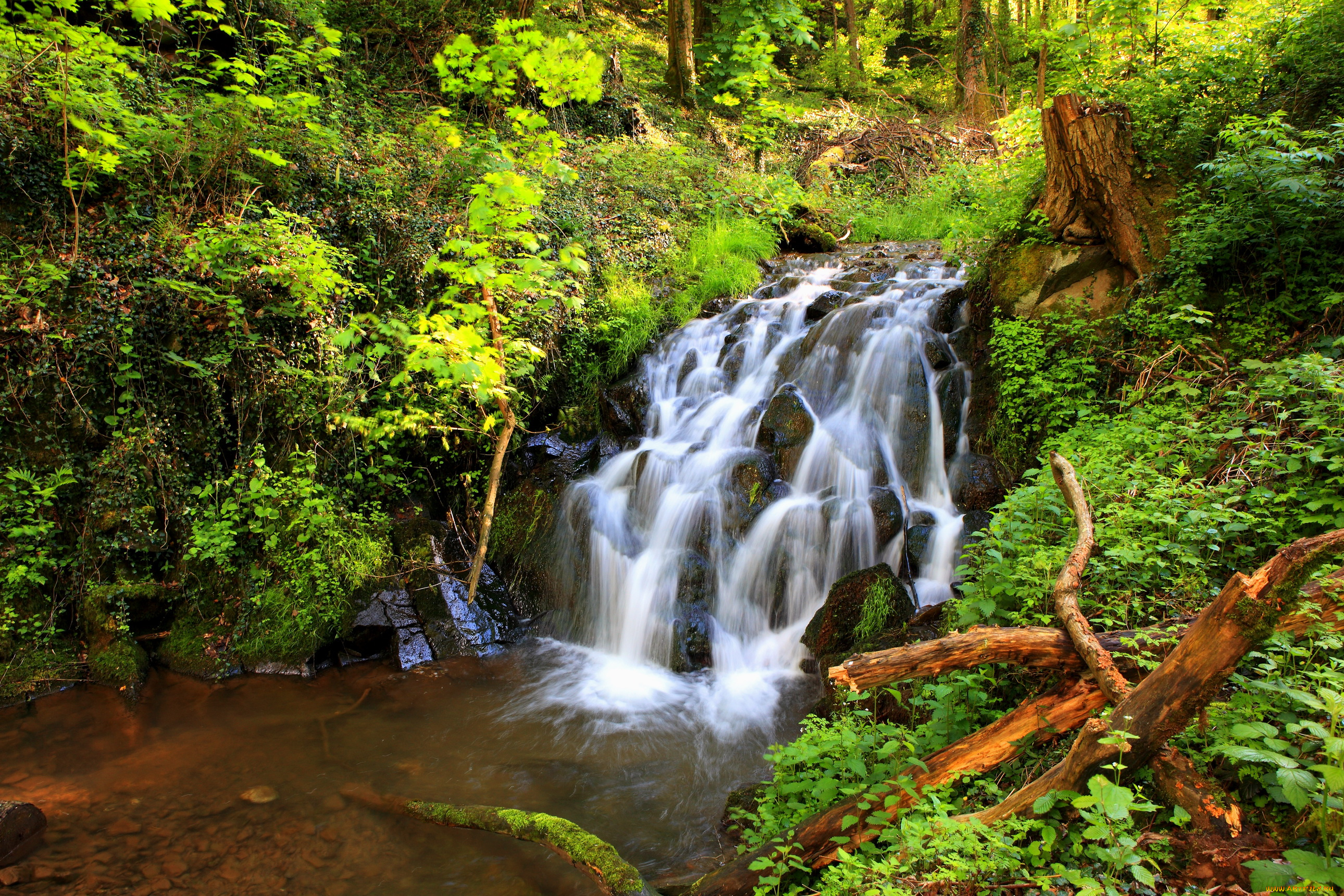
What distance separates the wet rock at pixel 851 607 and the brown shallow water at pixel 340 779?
59 centimetres

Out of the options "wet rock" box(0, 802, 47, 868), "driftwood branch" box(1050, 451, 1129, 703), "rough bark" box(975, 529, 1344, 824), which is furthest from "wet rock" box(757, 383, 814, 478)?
"wet rock" box(0, 802, 47, 868)

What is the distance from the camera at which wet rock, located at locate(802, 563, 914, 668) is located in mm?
4859

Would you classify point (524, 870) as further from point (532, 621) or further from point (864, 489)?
point (864, 489)

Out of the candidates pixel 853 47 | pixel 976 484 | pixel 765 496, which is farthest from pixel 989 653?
pixel 853 47

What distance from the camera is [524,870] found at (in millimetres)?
3551

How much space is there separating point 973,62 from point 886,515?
13.5 metres

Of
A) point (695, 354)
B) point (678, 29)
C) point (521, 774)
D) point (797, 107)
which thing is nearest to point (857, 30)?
point (797, 107)

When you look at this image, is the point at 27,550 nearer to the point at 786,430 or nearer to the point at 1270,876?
the point at 786,430

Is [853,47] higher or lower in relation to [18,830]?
higher

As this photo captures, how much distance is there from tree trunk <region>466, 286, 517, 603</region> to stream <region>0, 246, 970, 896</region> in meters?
0.82

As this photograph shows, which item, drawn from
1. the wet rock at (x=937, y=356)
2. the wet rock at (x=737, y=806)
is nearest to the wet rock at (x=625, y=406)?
the wet rock at (x=937, y=356)

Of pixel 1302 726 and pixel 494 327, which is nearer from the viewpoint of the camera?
pixel 1302 726

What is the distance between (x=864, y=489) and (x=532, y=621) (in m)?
3.64

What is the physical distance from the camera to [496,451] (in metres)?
6.23
